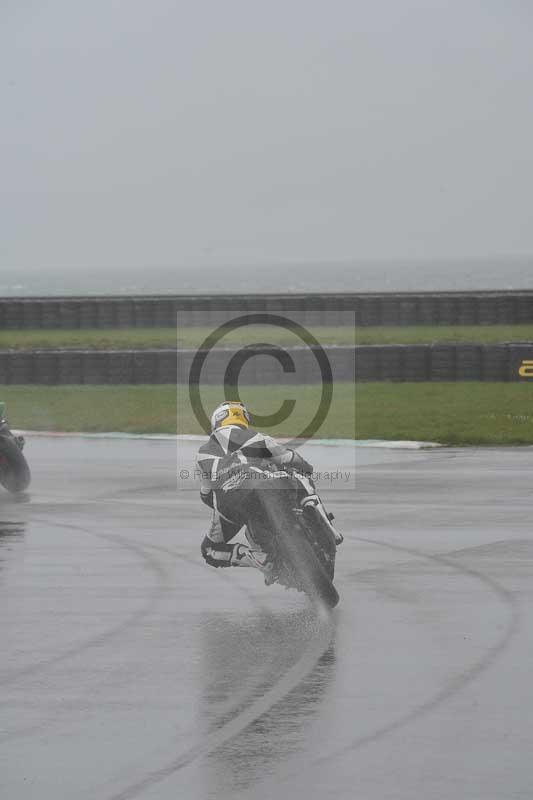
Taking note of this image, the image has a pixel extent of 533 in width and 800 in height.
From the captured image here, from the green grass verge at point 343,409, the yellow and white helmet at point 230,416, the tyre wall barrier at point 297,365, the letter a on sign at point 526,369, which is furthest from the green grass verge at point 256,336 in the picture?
the yellow and white helmet at point 230,416

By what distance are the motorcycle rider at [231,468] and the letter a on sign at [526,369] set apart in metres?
15.9

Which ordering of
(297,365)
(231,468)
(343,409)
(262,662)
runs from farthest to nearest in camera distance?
1. (297,365)
2. (343,409)
3. (231,468)
4. (262,662)

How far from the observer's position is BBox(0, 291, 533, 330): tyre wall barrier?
128 ft

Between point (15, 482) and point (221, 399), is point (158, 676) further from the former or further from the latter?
point (221, 399)

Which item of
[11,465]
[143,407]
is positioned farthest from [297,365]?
[11,465]

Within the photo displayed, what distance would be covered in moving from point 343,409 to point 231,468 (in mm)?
14152

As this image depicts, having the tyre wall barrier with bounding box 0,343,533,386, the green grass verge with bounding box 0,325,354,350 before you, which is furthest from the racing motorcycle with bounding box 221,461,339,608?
the green grass verge with bounding box 0,325,354,350

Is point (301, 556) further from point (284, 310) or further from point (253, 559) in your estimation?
point (284, 310)

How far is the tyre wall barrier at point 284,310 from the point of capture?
3891 cm

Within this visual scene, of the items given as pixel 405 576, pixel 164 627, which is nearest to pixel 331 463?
pixel 405 576

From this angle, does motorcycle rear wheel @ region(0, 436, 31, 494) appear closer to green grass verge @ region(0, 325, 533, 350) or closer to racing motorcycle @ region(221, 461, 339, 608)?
racing motorcycle @ region(221, 461, 339, 608)

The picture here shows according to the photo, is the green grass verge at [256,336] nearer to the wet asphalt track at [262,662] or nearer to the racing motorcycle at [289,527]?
the wet asphalt track at [262,662]

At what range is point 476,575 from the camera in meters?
10.9

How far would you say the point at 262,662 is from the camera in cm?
840
